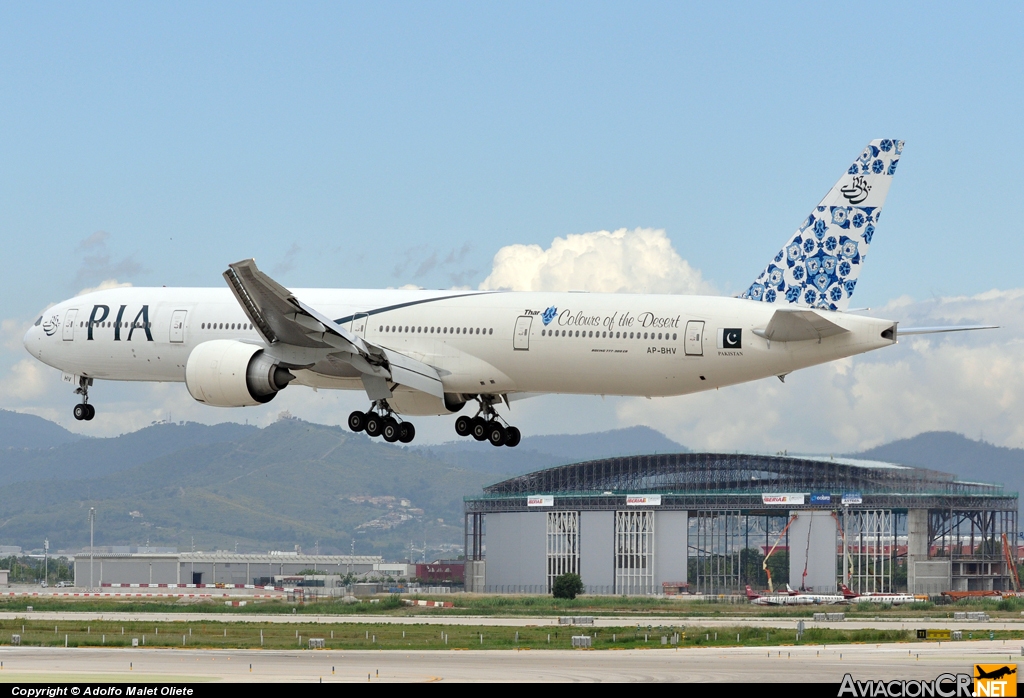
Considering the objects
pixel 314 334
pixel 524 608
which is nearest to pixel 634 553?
pixel 524 608

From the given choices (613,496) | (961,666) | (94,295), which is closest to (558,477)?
(613,496)

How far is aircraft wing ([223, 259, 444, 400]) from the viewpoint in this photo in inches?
1586

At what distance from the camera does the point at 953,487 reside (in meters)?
123

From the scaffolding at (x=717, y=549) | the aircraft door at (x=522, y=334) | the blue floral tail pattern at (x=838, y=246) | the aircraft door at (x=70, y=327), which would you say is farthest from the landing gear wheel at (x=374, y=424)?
the scaffolding at (x=717, y=549)

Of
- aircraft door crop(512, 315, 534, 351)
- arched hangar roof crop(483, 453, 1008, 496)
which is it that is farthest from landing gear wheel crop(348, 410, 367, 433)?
arched hangar roof crop(483, 453, 1008, 496)

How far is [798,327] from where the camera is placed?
39.2 meters

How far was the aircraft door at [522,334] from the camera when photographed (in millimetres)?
42000

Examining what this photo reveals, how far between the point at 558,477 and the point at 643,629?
229 ft

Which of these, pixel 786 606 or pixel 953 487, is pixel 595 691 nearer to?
pixel 786 606

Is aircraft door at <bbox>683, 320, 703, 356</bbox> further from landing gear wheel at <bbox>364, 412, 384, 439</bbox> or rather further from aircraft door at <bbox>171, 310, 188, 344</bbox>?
aircraft door at <bbox>171, 310, 188, 344</bbox>

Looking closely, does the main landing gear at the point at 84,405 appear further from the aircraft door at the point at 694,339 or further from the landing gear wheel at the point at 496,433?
the aircraft door at the point at 694,339

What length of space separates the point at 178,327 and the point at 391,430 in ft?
25.1

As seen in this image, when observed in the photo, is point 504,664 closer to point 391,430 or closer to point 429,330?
point 391,430

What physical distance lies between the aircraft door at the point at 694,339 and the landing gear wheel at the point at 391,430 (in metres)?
9.86
